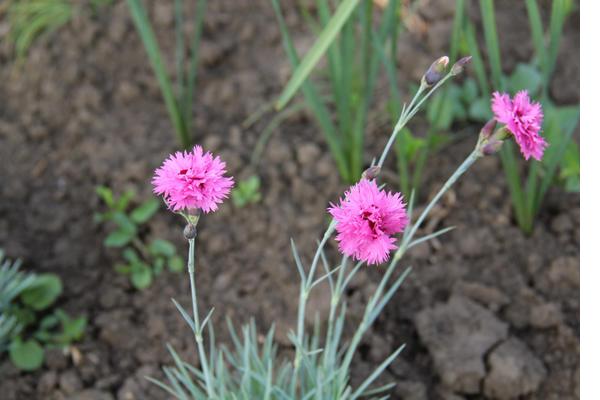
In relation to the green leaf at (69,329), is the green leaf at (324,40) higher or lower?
higher

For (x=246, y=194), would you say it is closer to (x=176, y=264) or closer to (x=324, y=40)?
(x=176, y=264)

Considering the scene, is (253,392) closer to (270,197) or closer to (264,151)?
(270,197)

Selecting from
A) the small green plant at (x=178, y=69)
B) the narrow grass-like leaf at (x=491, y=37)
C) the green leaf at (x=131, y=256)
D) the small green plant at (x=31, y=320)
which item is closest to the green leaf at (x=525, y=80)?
the narrow grass-like leaf at (x=491, y=37)

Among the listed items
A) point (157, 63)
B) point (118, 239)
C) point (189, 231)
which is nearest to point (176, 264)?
point (118, 239)

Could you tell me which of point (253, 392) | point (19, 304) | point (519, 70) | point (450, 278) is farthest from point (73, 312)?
point (519, 70)

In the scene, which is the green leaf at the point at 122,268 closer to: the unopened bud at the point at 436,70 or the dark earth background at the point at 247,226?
the dark earth background at the point at 247,226

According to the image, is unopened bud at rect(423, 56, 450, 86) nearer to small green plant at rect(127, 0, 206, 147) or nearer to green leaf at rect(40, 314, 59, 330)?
small green plant at rect(127, 0, 206, 147)
